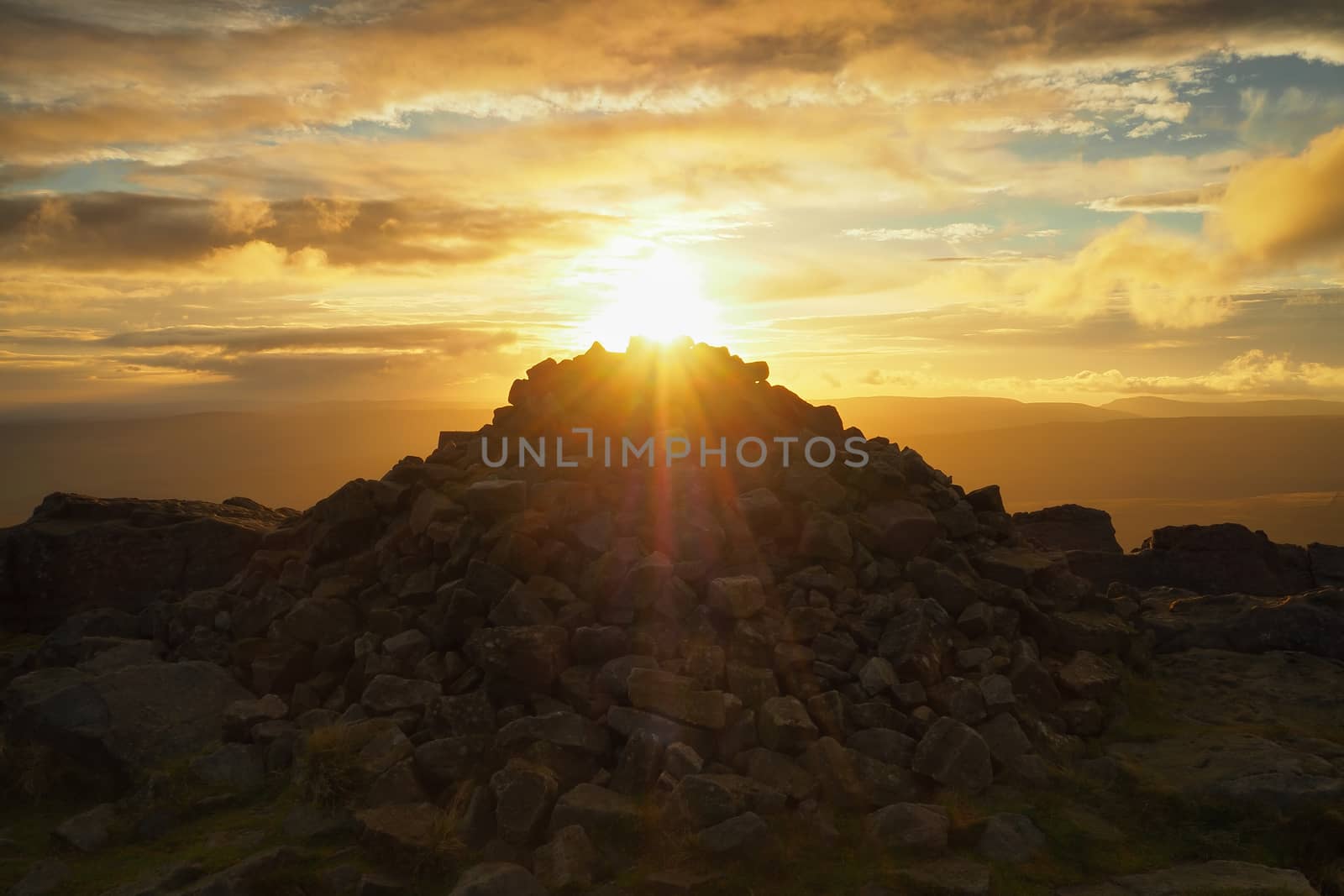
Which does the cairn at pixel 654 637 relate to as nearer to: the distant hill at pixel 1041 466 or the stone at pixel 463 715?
the stone at pixel 463 715

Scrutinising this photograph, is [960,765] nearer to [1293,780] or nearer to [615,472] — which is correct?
[1293,780]

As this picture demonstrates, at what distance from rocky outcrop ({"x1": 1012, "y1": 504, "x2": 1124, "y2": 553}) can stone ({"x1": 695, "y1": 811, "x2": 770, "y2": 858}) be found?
596 inches

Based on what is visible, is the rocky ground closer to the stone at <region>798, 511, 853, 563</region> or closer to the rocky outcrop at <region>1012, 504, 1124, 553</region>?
the stone at <region>798, 511, 853, 563</region>

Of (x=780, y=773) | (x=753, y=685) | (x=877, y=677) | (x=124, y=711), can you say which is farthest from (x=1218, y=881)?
(x=124, y=711)

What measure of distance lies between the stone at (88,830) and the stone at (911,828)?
7.90 metres

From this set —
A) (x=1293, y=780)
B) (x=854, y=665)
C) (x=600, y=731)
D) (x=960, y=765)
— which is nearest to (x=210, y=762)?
(x=600, y=731)

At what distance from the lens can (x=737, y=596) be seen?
11.5 metres

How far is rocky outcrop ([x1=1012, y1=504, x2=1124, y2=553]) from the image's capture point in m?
22.1

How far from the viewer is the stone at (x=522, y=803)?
29.6 ft

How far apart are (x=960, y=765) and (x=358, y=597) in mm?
8339

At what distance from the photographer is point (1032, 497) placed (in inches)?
3893

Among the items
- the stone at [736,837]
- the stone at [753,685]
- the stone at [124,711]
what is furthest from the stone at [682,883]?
the stone at [124,711]

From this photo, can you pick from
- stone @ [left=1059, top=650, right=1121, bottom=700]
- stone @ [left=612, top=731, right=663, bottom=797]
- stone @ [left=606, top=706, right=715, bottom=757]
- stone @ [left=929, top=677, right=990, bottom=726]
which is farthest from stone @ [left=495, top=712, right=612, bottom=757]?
stone @ [left=1059, top=650, right=1121, bottom=700]

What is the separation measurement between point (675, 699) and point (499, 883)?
2769 millimetres
